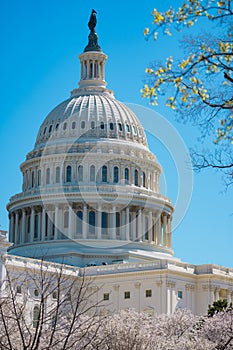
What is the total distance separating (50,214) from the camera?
175000mm

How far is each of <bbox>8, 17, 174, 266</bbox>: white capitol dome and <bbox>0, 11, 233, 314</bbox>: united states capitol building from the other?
0.62ft

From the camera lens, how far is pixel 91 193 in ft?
565

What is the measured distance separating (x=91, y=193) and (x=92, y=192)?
0.29m

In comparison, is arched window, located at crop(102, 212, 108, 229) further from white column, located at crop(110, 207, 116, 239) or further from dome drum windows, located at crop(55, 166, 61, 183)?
dome drum windows, located at crop(55, 166, 61, 183)

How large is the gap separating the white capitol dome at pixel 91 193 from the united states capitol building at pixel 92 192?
189 mm

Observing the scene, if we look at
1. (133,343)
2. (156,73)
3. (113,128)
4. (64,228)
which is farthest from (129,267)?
(156,73)

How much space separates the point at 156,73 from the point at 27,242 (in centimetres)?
15059

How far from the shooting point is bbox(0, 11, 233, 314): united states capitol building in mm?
166375

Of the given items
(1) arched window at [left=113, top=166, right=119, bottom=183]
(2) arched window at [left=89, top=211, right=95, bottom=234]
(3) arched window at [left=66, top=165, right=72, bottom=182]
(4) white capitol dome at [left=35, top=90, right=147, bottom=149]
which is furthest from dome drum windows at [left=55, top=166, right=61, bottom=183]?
(1) arched window at [left=113, top=166, right=119, bottom=183]

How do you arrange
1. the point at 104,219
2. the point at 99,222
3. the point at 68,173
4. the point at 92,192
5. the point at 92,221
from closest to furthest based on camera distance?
the point at 99,222
the point at 92,192
the point at 92,221
the point at 104,219
the point at 68,173

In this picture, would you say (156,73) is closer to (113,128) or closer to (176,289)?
(176,289)

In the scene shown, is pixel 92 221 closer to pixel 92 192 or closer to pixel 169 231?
pixel 92 192

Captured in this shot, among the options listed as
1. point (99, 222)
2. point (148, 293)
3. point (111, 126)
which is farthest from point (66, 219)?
point (148, 293)

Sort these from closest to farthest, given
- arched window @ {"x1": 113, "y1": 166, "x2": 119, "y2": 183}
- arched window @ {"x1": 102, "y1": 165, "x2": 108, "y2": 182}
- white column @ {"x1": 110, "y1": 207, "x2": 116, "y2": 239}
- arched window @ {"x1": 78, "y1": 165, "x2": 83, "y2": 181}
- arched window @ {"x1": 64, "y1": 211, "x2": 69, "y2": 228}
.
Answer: white column @ {"x1": 110, "y1": 207, "x2": 116, "y2": 239} → arched window @ {"x1": 64, "y1": 211, "x2": 69, "y2": 228} → arched window @ {"x1": 78, "y1": 165, "x2": 83, "y2": 181} → arched window @ {"x1": 102, "y1": 165, "x2": 108, "y2": 182} → arched window @ {"x1": 113, "y1": 166, "x2": 119, "y2": 183}
